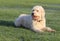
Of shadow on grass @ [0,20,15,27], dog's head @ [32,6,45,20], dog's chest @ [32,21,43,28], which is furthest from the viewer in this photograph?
shadow on grass @ [0,20,15,27]

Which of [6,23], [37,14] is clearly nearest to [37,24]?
[37,14]

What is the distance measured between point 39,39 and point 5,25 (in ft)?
10.0

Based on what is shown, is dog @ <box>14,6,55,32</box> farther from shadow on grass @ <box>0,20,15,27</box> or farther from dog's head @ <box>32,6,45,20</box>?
shadow on grass @ <box>0,20,15,27</box>

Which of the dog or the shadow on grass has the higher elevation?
the dog

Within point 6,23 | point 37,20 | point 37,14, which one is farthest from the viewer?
point 6,23

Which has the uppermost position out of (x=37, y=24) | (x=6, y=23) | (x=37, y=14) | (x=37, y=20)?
(x=37, y=14)

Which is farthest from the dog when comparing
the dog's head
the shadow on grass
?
the shadow on grass

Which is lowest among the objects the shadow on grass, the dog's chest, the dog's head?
the shadow on grass

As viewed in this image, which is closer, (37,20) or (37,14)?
(37,14)

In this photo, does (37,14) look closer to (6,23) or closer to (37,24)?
(37,24)

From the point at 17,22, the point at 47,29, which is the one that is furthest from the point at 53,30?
the point at 17,22

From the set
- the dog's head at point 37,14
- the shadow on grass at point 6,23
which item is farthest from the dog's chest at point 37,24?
the shadow on grass at point 6,23

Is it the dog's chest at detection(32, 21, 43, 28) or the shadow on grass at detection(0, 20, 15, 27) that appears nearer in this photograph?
the dog's chest at detection(32, 21, 43, 28)

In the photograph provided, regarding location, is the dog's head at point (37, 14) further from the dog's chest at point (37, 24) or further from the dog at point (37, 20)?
the dog's chest at point (37, 24)
